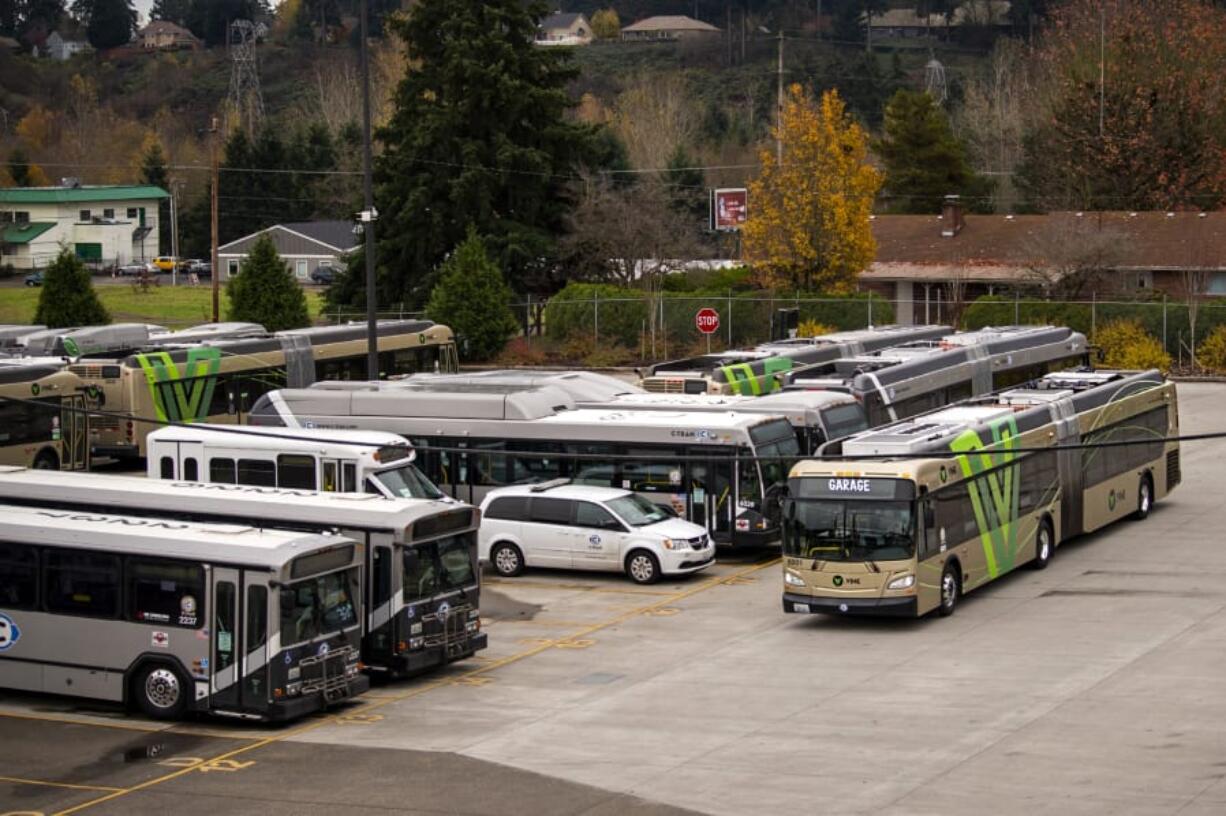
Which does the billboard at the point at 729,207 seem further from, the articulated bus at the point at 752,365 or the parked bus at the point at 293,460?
the parked bus at the point at 293,460

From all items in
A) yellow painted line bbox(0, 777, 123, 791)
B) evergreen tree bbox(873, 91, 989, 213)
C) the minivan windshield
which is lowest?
yellow painted line bbox(0, 777, 123, 791)

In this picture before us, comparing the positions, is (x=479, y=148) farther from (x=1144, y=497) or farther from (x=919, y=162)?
(x=1144, y=497)

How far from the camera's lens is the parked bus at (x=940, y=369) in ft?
119

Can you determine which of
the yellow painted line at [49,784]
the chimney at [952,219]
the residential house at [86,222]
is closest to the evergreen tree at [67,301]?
the chimney at [952,219]

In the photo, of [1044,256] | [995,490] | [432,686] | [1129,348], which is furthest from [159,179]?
[432,686]

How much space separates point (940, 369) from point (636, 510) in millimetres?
12352

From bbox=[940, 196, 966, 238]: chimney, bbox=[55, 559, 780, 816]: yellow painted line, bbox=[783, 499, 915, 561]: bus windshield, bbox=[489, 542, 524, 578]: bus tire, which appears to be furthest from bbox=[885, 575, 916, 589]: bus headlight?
bbox=[940, 196, 966, 238]: chimney

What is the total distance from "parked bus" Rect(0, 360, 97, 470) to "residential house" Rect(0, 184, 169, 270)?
268ft

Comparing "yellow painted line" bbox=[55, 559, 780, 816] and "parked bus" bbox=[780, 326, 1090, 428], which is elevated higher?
"parked bus" bbox=[780, 326, 1090, 428]

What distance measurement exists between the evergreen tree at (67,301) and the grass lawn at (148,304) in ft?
32.6

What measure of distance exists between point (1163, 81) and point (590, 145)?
2405 centimetres

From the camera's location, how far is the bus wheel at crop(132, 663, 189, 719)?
21.2 m

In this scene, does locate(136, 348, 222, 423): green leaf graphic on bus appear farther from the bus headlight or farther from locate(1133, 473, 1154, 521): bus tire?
the bus headlight

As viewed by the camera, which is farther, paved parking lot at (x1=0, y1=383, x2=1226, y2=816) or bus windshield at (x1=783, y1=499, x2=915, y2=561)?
bus windshield at (x1=783, y1=499, x2=915, y2=561)
